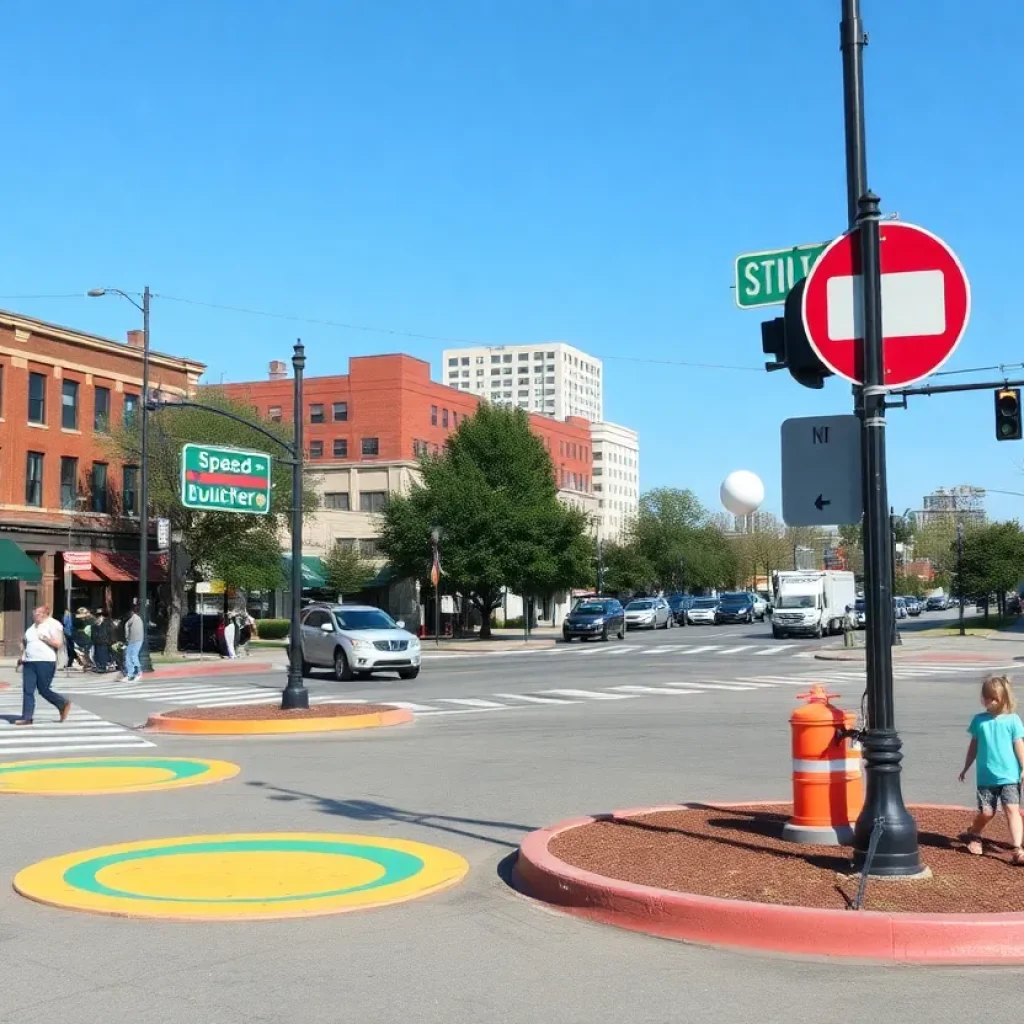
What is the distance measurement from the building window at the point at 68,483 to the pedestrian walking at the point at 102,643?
1292 cm

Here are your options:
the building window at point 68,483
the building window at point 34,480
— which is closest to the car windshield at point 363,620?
the building window at point 34,480

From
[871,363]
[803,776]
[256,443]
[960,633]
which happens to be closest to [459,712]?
[803,776]

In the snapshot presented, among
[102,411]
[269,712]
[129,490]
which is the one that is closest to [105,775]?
[269,712]

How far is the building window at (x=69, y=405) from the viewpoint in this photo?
1977 inches

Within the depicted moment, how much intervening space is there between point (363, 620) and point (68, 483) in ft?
72.6

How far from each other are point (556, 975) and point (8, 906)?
3.62 m

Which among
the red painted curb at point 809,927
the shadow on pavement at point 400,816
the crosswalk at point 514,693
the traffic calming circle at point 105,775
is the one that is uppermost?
the red painted curb at point 809,927

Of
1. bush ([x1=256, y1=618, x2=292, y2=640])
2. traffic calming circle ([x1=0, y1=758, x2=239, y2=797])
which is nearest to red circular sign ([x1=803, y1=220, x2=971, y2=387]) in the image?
traffic calming circle ([x1=0, y1=758, x2=239, y2=797])

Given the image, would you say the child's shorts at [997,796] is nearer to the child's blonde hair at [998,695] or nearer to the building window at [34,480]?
the child's blonde hair at [998,695]

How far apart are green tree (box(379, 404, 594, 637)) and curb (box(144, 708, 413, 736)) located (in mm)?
41333

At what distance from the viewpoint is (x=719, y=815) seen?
1002 cm

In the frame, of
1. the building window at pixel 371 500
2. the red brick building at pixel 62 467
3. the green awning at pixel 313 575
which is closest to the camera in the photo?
the red brick building at pixel 62 467

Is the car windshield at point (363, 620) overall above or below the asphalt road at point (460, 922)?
above

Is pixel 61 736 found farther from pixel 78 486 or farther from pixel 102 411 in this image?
pixel 102 411
